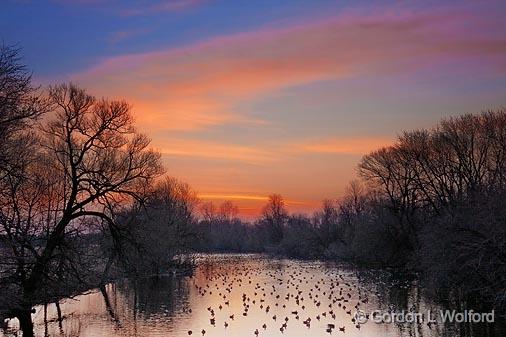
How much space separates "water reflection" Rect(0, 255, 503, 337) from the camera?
72.6ft

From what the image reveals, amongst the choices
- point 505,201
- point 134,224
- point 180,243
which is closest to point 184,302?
point 134,224

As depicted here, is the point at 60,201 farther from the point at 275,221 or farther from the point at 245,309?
the point at 275,221

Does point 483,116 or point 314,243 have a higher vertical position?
point 483,116

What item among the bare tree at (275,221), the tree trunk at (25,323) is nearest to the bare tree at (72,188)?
the tree trunk at (25,323)

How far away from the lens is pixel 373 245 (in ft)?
188

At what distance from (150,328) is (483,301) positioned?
14.8 meters

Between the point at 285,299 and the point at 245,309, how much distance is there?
4106 millimetres

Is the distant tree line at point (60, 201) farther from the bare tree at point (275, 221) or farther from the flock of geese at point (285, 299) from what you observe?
the bare tree at point (275, 221)

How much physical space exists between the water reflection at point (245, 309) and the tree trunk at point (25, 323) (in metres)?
0.43

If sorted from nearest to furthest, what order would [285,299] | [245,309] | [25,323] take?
[25,323] → [245,309] → [285,299]

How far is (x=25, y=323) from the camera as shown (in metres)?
23.5

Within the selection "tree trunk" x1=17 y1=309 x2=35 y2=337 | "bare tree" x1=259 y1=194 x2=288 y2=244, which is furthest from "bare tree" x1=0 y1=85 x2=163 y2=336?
"bare tree" x1=259 y1=194 x2=288 y2=244

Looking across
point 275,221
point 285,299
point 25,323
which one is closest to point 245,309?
point 285,299

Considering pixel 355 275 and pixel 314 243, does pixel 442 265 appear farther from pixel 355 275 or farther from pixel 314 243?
pixel 314 243
